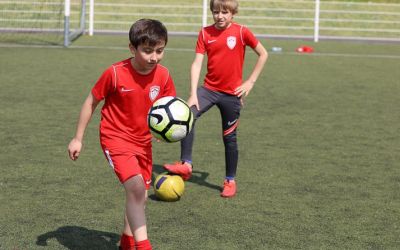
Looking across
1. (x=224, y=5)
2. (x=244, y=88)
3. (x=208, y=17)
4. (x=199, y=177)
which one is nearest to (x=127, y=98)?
(x=224, y=5)

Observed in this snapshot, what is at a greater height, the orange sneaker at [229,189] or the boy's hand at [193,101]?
the boy's hand at [193,101]

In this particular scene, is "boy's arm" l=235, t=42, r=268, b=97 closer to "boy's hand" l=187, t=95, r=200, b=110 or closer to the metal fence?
"boy's hand" l=187, t=95, r=200, b=110

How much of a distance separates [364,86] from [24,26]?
549 inches

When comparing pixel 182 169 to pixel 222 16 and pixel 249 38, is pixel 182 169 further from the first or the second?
pixel 222 16

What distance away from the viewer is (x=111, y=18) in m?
29.7

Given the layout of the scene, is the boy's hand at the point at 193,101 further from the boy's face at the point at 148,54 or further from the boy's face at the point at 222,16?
the boy's face at the point at 148,54

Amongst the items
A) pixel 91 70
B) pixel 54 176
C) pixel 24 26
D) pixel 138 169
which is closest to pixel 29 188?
pixel 54 176

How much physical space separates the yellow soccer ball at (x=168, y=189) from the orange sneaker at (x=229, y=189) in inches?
18.2

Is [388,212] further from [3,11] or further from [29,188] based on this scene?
[3,11]

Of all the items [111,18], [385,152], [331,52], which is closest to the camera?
[385,152]

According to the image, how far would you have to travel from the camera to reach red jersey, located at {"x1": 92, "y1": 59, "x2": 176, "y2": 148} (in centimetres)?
537

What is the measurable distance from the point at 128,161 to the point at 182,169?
264 cm

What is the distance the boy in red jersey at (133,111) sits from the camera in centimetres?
521

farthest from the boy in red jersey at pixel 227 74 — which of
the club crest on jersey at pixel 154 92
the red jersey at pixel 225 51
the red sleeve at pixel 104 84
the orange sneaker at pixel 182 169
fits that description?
the red sleeve at pixel 104 84
